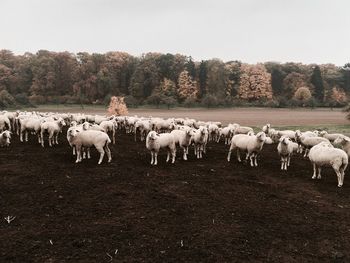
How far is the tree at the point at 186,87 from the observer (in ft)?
354

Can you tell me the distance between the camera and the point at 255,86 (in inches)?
4382

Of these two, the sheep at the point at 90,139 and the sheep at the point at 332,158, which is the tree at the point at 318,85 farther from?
the sheep at the point at 90,139

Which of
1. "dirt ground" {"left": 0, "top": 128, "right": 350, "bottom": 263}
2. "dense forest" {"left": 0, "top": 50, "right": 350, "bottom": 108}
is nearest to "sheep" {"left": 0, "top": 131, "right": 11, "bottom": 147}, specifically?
"dirt ground" {"left": 0, "top": 128, "right": 350, "bottom": 263}

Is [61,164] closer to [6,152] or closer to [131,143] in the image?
[6,152]

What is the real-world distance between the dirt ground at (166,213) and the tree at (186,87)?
91.3 m

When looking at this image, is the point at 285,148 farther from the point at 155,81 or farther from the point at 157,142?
the point at 155,81

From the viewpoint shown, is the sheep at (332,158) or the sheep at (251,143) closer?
the sheep at (332,158)

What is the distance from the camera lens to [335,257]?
8320 millimetres

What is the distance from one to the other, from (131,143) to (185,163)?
23.7ft

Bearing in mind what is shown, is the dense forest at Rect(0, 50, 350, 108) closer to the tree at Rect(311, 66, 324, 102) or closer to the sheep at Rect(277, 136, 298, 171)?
the tree at Rect(311, 66, 324, 102)

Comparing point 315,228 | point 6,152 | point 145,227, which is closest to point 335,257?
point 315,228

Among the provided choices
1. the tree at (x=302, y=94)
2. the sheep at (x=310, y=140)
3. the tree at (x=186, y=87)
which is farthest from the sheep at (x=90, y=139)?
the tree at (x=302, y=94)

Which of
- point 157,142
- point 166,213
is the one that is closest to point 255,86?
point 157,142

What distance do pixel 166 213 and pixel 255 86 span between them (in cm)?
10508
